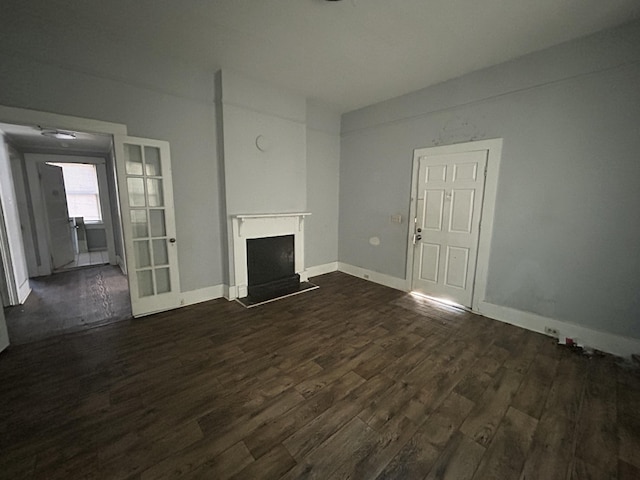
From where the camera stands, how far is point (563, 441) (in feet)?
5.29

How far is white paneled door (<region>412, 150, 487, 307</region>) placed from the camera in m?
3.32

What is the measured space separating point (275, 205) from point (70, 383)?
2970 millimetres

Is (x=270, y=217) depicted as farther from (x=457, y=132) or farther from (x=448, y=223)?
(x=457, y=132)

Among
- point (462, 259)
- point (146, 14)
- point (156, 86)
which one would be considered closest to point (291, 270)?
point (462, 259)

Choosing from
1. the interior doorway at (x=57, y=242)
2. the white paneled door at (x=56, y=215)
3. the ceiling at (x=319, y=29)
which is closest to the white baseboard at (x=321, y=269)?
the interior doorway at (x=57, y=242)

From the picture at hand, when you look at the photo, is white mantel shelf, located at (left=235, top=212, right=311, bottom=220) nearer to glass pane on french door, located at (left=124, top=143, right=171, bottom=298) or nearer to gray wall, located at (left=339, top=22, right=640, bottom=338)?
glass pane on french door, located at (left=124, top=143, right=171, bottom=298)

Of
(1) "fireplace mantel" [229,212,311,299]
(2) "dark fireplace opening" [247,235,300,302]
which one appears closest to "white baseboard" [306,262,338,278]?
(2) "dark fireplace opening" [247,235,300,302]

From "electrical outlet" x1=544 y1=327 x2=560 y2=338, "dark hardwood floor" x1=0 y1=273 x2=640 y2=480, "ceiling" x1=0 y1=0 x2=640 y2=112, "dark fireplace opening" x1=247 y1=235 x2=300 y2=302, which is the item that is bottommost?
"dark hardwood floor" x1=0 y1=273 x2=640 y2=480

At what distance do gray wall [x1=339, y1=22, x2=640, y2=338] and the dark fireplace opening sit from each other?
278cm

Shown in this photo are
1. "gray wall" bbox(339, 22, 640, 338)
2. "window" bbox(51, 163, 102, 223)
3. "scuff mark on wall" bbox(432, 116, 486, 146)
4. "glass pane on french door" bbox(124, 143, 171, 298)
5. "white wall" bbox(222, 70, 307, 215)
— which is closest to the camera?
"gray wall" bbox(339, 22, 640, 338)

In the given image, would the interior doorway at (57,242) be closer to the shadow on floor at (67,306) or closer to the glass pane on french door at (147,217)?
the shadow on floor at (67,306)

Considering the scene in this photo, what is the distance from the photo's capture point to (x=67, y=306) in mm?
3594

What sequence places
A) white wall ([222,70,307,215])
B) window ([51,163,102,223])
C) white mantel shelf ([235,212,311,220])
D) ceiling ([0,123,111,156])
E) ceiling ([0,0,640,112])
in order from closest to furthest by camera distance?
1. ceiling ([0,0,640,112])
2. white wall ([222,70,307,215])
3. white mantel shelf ([235,212,311,220])
4. ceiling ([0,123,111,156])
5. window ([51,163,102,223])

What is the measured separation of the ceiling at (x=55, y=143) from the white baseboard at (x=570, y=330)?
6347 mm
